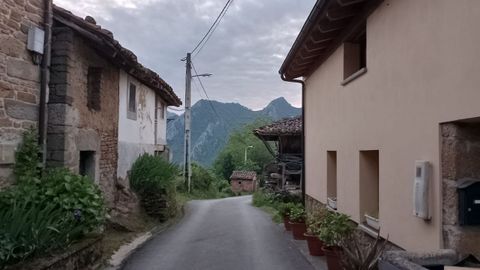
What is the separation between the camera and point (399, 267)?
3.45 m

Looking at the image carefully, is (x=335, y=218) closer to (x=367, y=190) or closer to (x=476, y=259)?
(x=367, y=190)

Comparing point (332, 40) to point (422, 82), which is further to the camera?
point (332, 40)

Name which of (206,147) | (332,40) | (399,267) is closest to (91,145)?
(332,40)

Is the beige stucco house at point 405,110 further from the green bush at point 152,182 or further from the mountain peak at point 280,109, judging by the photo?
the mountain peak at point 280,109

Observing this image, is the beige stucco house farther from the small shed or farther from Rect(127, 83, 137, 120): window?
the small shed

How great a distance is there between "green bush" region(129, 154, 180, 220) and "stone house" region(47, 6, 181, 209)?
0.38 metres

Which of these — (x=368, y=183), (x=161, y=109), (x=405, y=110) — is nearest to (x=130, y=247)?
(x=368, y=183)

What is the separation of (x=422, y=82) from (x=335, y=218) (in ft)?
9.39

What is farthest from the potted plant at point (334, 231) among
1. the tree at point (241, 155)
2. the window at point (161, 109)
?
the tree at point (241, 155)

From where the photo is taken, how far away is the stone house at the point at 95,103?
815 centimetres

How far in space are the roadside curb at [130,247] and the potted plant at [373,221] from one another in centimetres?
387

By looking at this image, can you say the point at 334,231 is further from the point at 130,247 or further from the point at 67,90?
the point at 67,90

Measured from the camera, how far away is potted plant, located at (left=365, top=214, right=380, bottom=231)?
21.1 feet

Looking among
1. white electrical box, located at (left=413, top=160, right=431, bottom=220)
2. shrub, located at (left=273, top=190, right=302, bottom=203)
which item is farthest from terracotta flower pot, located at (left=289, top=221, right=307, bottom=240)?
shrub, located at (left=273, top=190, right=302, bottom=203)
